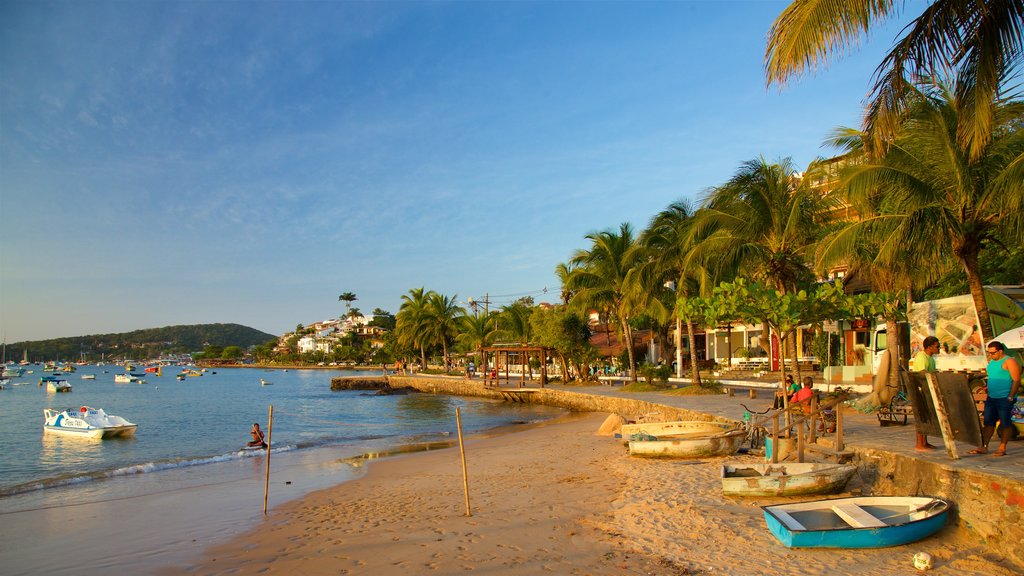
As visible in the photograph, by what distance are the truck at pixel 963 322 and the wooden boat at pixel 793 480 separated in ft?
18.6

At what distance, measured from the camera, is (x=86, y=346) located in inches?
7554

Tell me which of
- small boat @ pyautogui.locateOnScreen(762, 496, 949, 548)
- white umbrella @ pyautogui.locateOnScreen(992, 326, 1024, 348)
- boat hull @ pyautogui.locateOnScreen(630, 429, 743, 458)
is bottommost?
boat hull @ pyautogui.locateOnScreen(630, 429, 743, 458)

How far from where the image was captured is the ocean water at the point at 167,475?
9.42m

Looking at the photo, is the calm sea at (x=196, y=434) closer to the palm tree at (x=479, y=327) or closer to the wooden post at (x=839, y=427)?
the palm tree at (x=479, y=327)

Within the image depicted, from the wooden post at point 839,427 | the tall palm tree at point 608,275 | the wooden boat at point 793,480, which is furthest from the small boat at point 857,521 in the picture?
the tall palm tree at point 608,275

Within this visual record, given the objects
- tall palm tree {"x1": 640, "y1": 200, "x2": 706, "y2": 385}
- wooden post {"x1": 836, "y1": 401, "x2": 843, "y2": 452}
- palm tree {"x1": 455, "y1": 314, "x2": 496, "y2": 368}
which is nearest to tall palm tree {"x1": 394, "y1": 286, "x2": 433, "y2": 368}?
A: palm tree {"x1": 455, "y1": 314, "x2": 496, "y2": 368}

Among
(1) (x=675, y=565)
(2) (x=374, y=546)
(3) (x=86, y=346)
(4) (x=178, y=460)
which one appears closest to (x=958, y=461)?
(1) (x=675, y=565)

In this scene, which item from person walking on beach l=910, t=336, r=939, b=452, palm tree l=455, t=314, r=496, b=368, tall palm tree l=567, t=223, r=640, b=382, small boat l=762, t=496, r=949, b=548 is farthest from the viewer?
palm tree l=455, t=314, r=496, b=368

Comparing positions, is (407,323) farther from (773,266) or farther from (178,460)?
(773,266)

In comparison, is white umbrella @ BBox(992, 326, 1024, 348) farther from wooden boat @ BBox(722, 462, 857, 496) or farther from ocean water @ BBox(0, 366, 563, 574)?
ocean water @ BBox(0, 366, 563, 574)

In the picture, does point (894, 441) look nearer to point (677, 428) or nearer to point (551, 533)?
point (677, 428)

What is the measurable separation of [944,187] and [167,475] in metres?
19.6

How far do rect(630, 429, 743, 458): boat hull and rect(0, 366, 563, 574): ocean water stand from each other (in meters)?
7.52

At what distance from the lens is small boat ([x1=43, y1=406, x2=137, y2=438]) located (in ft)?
77.7
